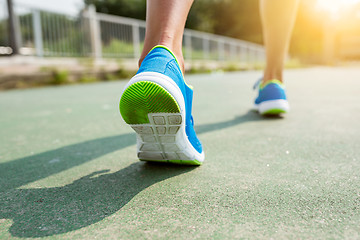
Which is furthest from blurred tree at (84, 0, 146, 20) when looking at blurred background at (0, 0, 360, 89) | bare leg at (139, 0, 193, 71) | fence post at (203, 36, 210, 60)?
bare leg at (139, 0, 193, 71)

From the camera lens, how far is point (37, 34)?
6.00 metres

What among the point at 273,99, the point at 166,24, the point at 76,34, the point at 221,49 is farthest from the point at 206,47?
the point at 166,24

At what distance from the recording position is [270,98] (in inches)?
61.1

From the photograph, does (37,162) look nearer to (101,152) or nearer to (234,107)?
(101,152)

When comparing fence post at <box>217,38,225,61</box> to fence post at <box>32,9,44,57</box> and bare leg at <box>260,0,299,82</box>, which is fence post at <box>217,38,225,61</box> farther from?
bare leg at <box>260,0,299,82</box>

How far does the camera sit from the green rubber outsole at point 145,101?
69cm

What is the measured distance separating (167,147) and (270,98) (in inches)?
35.8

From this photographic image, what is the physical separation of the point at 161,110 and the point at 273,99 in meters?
0.97

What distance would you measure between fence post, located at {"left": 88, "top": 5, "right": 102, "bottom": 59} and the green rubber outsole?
7.00 metres

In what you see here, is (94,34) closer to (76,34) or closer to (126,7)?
(76,34)

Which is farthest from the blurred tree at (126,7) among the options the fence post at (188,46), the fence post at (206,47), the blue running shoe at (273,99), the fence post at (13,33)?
the blue running shoe at (273,99)

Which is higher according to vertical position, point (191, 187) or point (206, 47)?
point (206, 47)

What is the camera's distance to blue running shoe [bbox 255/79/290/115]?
153cm


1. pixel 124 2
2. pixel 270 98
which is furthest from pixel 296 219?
pixel 124 2
